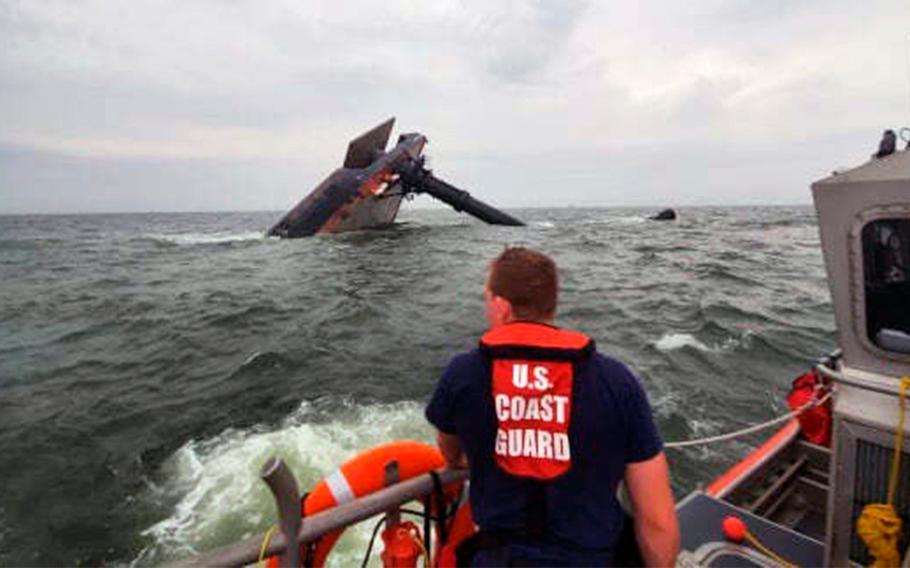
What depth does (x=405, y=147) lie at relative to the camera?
3356 centimetres

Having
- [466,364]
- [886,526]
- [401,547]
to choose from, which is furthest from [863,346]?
[401,547]

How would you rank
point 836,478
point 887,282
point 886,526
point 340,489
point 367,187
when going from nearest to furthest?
point 340,489, point 886,526, point 887,282, point 836,478, point 367,187

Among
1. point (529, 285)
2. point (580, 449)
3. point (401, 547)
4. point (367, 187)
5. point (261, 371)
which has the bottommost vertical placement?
point (261, 371)

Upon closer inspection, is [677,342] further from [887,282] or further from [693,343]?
[887,282]

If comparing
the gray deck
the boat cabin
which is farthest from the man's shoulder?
the gray deck

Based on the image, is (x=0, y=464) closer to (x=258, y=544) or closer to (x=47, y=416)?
(x=47, y=416)

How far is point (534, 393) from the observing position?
1.85 meters

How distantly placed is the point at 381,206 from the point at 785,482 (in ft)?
111

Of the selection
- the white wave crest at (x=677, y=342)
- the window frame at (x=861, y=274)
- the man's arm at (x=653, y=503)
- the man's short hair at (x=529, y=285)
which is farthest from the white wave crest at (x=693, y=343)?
the man's short hair at (x=529, y=285)

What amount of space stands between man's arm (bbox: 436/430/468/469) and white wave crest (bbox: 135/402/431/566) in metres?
2.96

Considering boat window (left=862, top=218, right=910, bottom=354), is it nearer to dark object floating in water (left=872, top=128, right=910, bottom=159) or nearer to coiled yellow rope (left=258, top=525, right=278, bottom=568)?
dark object floating in water (left=872, top=128, right=910, bottom=159)

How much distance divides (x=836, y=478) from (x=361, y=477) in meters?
2.73

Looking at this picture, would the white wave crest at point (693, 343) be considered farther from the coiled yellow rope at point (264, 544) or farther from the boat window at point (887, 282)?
the coiled yellow rope at point (264, 544)

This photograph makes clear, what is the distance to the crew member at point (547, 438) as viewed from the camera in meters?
1.85
